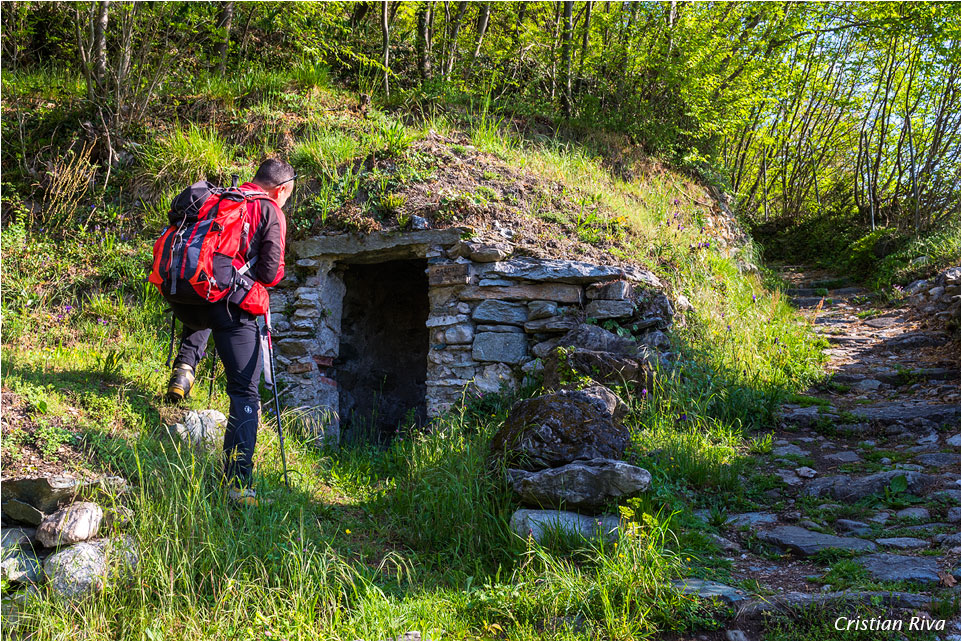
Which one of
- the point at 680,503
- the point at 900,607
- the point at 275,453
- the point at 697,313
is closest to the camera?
the point at 900,607

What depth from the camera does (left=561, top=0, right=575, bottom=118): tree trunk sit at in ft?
29.4

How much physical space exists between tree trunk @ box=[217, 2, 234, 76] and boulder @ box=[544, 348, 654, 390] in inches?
223

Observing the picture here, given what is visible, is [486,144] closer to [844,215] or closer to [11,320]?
[11,320]

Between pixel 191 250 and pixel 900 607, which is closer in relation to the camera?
pixel 900 607

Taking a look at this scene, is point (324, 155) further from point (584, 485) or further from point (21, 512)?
point (584, 485)

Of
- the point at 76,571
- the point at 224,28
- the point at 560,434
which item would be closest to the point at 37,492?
the point at 76,571

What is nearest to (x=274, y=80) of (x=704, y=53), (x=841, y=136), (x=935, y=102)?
(x=704, y=53)

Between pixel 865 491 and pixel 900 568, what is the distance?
994 millimetres

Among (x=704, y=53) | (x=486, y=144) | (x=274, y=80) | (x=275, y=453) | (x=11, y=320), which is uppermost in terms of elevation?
(x=704, y=53)

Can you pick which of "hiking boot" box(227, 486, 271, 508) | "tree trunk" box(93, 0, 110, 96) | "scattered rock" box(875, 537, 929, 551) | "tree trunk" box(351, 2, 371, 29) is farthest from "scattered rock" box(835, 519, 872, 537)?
"tree trunk" box(351, 2, 371, 29)

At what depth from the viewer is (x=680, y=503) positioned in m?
3.54

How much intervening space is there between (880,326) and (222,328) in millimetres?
7006

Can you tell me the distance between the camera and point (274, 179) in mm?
3836

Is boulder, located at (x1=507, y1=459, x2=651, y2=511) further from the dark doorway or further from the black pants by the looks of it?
the dark doorway
